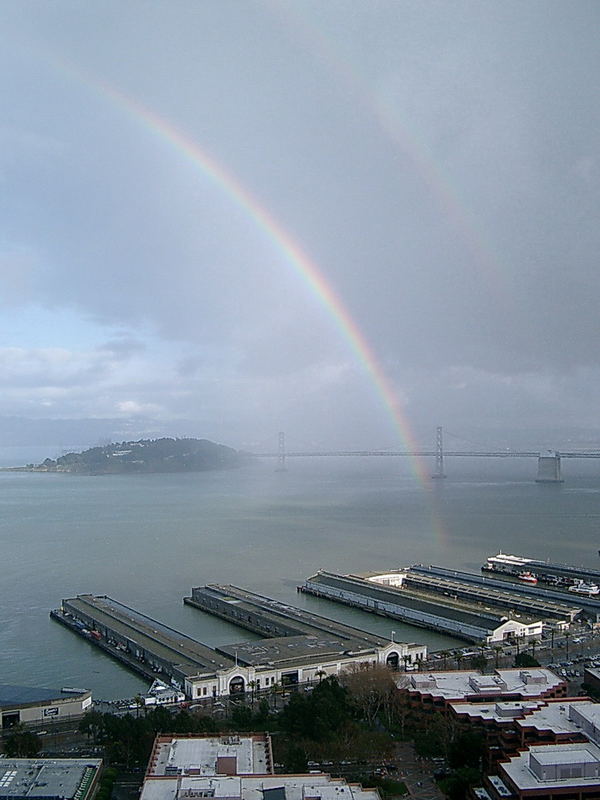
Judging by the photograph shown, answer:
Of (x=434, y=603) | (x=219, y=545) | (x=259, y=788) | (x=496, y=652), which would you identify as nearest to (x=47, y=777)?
(x=259, y=788)

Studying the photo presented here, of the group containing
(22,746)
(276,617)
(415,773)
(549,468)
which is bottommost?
(415,773)

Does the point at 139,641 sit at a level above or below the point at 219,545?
below

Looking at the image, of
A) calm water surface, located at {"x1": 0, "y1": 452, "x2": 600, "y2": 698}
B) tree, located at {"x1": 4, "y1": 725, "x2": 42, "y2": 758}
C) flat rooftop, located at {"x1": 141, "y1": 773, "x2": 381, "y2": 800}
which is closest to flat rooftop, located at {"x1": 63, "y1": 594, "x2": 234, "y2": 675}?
calm water surface, located at {"x1": 0, "y1": 452, "x2": 600, "y2": 698}

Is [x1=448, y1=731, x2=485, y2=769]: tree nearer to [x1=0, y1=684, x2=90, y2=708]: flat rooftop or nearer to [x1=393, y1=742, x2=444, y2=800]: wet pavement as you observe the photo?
[x1=393, y1=742, x2=444, y2=800]: wet pavement

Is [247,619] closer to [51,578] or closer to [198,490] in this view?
[51,578]

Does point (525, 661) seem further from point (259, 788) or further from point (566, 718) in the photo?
point (259, 788)

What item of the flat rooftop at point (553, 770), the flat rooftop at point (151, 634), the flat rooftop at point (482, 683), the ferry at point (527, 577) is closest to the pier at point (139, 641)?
the flat rooftop at point (151, 634)

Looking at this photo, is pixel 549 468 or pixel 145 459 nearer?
pixel 549 468
